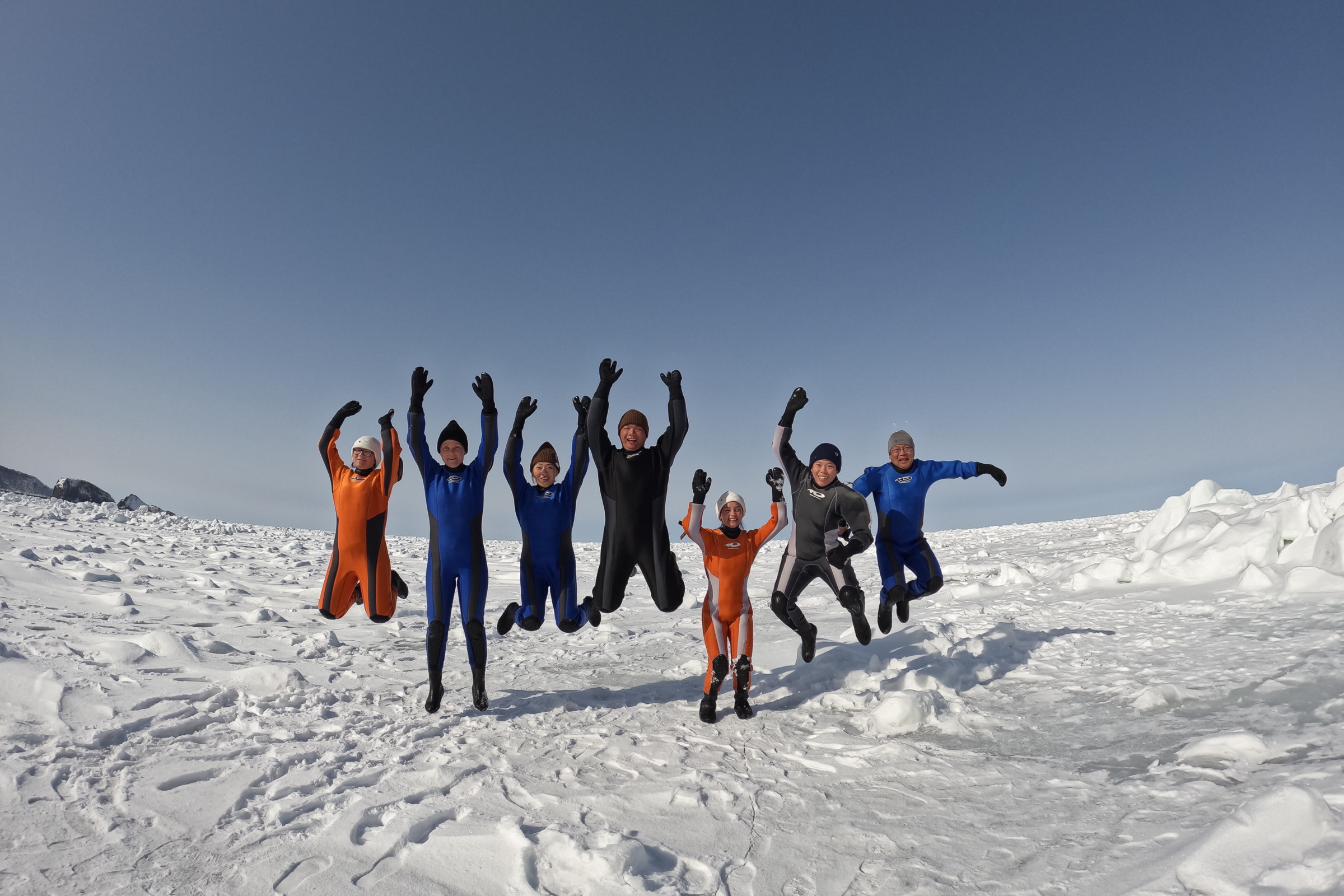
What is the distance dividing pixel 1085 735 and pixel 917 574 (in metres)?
2.46

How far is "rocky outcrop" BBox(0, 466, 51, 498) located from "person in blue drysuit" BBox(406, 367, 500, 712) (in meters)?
38.8

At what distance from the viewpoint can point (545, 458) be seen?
588 cm

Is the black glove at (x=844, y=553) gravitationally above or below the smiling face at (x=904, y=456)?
below

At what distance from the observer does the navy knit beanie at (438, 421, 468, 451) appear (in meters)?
5.53

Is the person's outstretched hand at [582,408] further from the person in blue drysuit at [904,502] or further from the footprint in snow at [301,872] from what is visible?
the footprint in snow at [301,872]

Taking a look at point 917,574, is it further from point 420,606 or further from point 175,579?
point 175,579

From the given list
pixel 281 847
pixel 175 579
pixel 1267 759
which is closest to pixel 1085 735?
pixel 1267 759

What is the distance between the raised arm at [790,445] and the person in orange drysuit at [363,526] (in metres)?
3.52

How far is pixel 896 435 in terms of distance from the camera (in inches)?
267

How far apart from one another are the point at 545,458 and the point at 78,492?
136 feet

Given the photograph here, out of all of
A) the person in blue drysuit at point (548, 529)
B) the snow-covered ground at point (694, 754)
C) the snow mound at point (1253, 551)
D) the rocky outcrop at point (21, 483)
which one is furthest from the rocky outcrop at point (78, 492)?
the snow mound at point (1253, 551)

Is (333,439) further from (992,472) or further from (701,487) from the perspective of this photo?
(992,472)

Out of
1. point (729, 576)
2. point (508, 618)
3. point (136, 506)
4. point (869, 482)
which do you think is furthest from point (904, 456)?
point (136, 506)

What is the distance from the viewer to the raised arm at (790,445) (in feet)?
20.4
